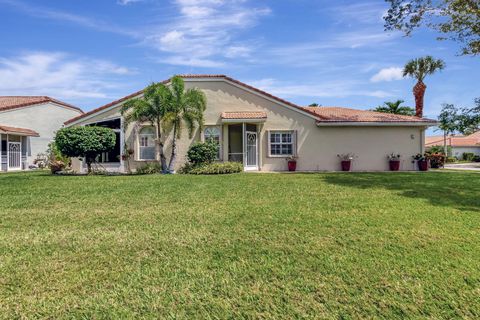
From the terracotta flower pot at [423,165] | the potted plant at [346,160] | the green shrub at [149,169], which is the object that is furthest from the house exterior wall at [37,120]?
the terracotta flower pot at [423,165]

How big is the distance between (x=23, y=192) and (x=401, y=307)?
11526 millimetres

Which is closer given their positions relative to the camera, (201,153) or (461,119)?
(461,119)

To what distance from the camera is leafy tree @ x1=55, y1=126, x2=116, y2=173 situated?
56.4ft

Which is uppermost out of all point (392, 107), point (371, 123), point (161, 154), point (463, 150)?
point (392, 107)

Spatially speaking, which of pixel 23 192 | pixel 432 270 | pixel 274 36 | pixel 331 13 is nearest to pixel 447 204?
pixel 432 270

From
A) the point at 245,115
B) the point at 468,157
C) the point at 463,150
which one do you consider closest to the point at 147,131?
the point at 245,115

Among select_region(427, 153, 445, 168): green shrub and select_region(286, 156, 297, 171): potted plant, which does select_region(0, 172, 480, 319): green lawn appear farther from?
select_region(427, 153, 445, 168): green shrub

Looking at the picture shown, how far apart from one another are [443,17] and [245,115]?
11.3m

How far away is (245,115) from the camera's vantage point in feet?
62.2

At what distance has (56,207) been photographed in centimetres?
777

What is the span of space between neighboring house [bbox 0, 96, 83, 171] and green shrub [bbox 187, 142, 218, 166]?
55.8 feet

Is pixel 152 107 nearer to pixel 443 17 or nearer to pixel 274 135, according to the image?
pixel 274 135

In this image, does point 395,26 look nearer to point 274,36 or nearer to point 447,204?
point 274,36

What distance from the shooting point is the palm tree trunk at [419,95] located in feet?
88.6
